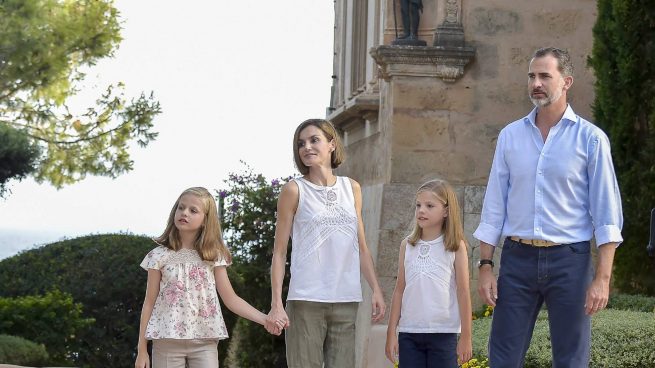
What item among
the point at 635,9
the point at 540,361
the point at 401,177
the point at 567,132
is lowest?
the point at 540,361

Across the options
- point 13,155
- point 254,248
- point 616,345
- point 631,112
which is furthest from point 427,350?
point 13,155

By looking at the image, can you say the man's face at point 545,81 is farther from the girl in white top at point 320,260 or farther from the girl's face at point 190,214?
the girl's face at point 190,214

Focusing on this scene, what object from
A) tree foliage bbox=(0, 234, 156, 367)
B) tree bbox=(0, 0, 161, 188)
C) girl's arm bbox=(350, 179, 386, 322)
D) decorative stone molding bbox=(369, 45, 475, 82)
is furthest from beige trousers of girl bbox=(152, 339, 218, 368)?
tree bbox=(0, 0, 161, 188)

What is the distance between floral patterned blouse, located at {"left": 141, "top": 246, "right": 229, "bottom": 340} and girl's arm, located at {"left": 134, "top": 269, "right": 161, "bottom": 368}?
20 mm

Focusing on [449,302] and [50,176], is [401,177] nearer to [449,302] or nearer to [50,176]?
[449,302]

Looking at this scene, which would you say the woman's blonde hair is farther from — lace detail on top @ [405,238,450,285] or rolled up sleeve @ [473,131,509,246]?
rolled up sleeve @ [473,131,509,246]

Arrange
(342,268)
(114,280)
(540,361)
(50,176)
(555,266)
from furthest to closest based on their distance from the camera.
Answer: (50,176)
(114,280)
(540,361)
(342,268)
(555,266)

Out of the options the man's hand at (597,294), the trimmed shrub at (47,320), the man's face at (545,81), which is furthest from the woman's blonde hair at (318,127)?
the trimmed shrub at (47,320)

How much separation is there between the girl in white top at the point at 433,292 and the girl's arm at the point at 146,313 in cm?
115

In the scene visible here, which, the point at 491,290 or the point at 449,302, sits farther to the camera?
Answer: the point at 449,302

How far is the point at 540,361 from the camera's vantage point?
791 cm

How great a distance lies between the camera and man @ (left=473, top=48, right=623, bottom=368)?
18.5 ft

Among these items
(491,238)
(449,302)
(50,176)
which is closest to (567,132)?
(491,238)

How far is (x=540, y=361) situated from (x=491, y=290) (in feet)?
7.54
